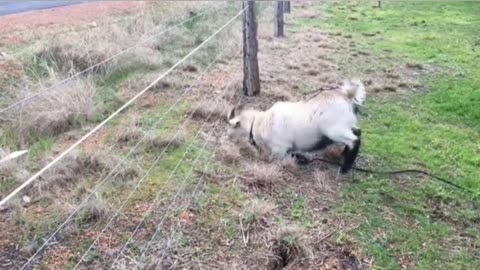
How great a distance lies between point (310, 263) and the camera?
3.35m

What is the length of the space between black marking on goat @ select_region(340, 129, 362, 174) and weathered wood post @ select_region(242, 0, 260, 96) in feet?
7.37

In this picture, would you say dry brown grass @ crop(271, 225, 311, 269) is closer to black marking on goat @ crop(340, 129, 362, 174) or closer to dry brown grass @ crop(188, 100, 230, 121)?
black marking on goat @ crop(340, 129, 362, 174)

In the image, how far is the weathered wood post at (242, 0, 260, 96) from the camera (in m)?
6.41

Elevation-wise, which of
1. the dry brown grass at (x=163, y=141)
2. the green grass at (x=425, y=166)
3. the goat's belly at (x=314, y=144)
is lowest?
the green grass at (x=425, y=166)

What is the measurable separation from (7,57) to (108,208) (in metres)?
4.32

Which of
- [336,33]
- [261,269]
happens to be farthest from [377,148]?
[336,33]

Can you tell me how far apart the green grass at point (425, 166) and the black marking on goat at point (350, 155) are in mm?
165

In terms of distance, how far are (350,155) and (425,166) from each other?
2.60ft

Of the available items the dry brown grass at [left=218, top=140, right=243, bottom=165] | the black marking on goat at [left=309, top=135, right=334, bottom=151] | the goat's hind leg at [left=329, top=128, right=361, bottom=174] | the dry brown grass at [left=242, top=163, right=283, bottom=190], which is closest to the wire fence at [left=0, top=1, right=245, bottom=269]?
the dry brown grass at [left=218, top=140, right=243, bottom=165]

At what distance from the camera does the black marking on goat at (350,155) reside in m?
4.51

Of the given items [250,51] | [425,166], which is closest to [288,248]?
[425,166]

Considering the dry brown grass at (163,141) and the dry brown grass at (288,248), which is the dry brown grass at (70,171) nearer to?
the dry brown grass at (163,141)

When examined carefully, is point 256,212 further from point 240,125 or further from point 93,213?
point 240,125

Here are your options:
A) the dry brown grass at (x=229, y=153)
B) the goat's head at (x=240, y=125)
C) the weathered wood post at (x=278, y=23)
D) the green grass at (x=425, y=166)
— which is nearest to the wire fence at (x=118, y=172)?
the dry brown grass at (x=229, y=153)
